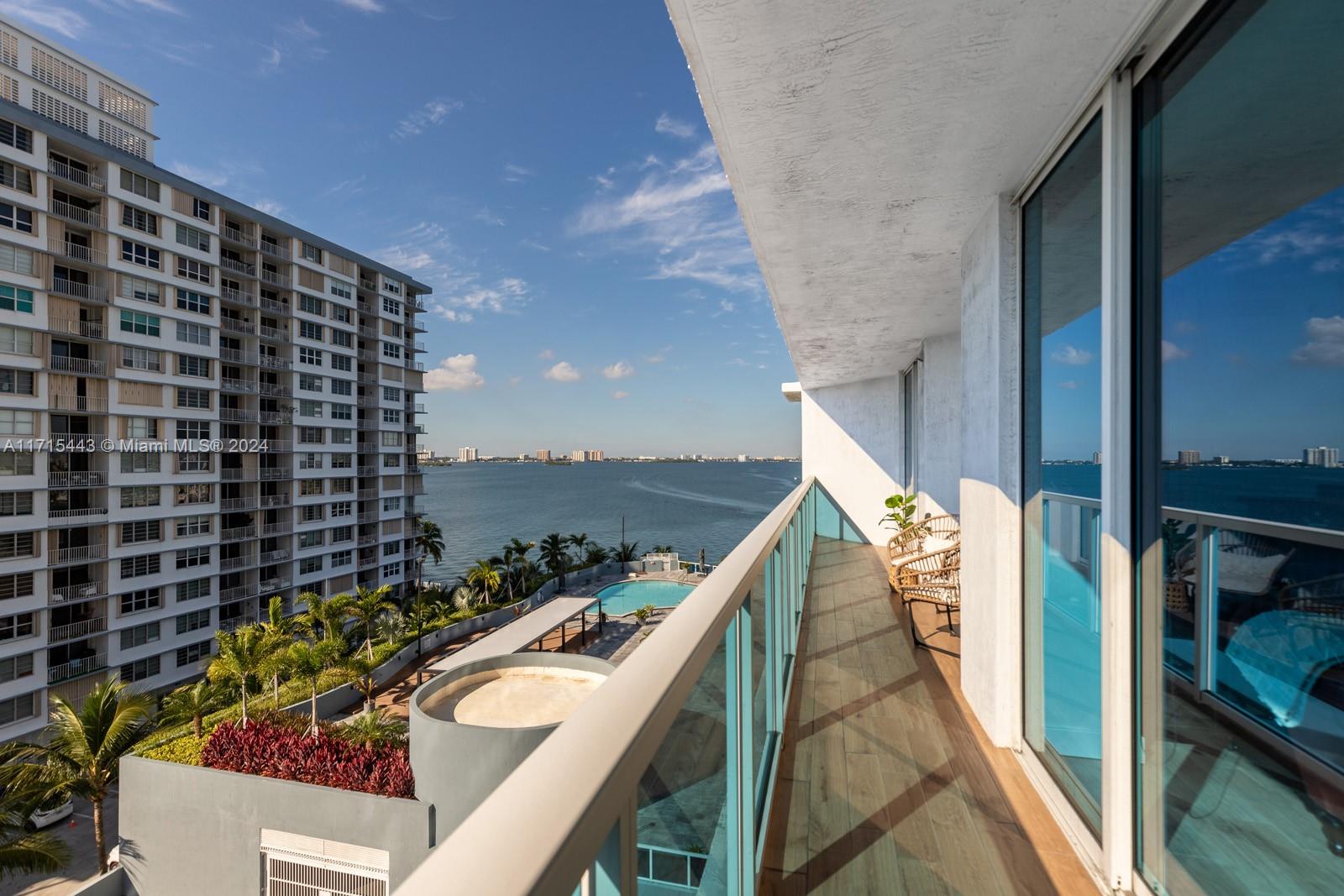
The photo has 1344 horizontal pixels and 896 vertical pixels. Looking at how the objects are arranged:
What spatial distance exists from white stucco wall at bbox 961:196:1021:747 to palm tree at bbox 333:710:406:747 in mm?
13938

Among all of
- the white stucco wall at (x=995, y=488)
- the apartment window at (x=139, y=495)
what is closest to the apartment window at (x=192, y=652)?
the apartment window at (x=139, y=495)

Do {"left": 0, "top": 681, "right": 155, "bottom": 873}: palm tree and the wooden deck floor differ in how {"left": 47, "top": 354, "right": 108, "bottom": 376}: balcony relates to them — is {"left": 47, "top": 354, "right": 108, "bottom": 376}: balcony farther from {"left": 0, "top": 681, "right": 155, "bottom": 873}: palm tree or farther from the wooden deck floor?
the wooden deck floor

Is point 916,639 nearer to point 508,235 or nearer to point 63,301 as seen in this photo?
point 63,301

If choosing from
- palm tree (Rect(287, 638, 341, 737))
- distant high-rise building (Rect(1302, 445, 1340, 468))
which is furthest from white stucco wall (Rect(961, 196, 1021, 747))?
palm tree (Rect(287, 638, 341, 737))

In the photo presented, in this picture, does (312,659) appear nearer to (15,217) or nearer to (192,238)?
(15,217)

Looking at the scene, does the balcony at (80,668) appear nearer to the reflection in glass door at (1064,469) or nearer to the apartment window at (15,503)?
the apartment window at (15,503)

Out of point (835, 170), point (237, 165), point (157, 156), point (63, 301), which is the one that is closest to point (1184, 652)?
point (835, 170)

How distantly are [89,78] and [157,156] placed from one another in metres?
3.47

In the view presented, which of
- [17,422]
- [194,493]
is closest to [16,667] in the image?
[194,493]

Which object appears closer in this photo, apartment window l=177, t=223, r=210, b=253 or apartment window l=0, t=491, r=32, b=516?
apartment window l=0, t=491, r=32, b=516

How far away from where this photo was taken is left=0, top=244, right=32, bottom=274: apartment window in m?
22.4

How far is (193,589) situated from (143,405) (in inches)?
325

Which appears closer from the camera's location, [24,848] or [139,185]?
[24,848]

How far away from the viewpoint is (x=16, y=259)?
74.7 feet
